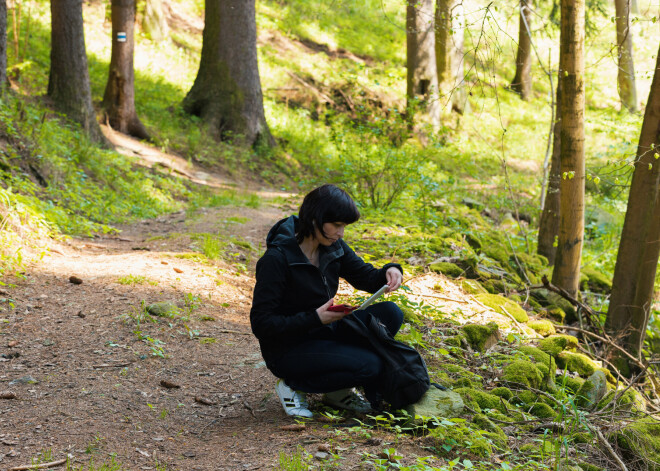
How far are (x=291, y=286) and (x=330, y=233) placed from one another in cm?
38

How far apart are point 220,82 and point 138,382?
34.0 ft

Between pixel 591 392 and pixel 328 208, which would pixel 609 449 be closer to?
pixel 591 392

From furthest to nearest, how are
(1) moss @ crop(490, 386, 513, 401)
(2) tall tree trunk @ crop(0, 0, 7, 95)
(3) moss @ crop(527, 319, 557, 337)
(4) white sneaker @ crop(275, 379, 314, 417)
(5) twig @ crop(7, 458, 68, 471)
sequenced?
(2) tall tree trunk @ crop(0, 0, 7, 95), (3) moss @ crop(527, 319, 557, 337), (1) moss @ crop(490, 386, 513, 401), (4) white sneaker @ crop(275, 379, 314, 417), (5) twig @ crop(7, 458, 68, 471)

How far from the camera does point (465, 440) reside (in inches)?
130

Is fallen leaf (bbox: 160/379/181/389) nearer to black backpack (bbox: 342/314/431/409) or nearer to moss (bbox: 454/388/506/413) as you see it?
black backpack (bbox: 342/314/431/409)

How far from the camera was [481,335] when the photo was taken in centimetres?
516

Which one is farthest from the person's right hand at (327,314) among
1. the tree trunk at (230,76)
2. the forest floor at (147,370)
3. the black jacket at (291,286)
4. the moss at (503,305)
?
the tree trunk at (230,76)

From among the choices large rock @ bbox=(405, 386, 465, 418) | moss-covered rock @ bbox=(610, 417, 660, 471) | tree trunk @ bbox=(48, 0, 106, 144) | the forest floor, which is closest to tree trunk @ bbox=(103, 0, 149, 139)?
tree trunk @ bbox=(48, 0, 106, 144)

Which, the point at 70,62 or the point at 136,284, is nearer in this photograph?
the point at 136,284

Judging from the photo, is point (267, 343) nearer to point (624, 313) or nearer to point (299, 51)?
point (624, 313)

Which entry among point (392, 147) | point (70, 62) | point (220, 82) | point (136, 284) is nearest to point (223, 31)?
point (220, 82)

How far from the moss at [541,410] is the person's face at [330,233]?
1.94 meters

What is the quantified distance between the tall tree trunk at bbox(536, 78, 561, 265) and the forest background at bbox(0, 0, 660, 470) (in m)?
0.11

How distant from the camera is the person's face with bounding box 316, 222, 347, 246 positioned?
3.43 metres
